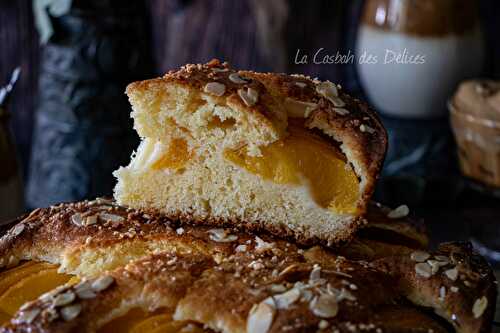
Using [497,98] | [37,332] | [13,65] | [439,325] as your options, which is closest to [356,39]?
[497,98]

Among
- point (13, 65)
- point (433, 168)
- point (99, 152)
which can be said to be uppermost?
point (13, 65)

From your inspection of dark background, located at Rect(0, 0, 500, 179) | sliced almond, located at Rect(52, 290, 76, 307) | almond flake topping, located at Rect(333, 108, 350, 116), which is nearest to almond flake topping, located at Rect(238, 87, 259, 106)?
almond flake topping, located at Rect(333, 108, 350, 116)

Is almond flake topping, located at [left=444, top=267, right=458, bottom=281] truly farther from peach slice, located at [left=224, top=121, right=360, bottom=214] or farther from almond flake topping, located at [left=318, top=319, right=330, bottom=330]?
almond flake topping, located at [left=318, top=319, right=330, bottom=330]

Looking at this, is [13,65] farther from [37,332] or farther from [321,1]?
[37,332]

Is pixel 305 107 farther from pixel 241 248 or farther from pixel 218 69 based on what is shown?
pixel 241 248

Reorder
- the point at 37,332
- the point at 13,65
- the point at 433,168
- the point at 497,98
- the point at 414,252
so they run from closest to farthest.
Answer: the point at 37,332, the point at 414,252, the point at 497,98, the point at 433,168, the point at 13,65

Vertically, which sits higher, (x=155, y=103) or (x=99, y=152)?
(x=155, y=103)
